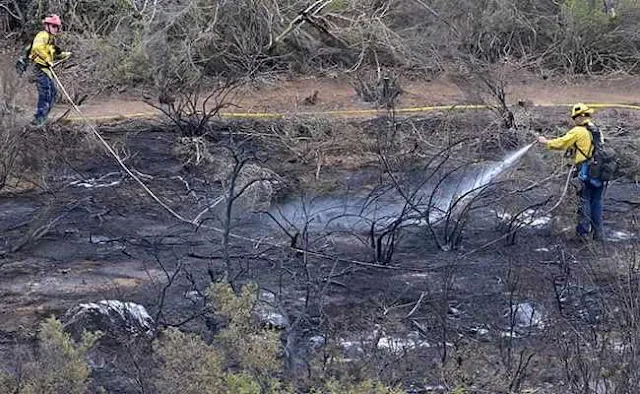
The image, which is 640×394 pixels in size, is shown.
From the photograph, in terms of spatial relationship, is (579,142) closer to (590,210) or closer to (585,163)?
(585,163)

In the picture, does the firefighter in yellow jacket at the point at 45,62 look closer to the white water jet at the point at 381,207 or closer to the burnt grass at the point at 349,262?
the burnt grass at the point at 349,262

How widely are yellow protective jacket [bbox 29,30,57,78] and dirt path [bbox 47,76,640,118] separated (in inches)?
63.0

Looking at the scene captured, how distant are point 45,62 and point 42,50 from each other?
0.15 meters

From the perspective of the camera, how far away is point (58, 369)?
6297 mm

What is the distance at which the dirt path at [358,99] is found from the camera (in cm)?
1521

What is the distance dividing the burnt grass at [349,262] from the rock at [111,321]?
0.59 feet

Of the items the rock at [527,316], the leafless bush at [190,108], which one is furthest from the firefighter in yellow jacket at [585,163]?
the leafless bush at [190,108]

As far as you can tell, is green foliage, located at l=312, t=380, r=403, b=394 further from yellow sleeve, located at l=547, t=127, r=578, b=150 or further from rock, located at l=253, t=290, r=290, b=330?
yellow sleeve, located at l=547, t=127, r=578, b=150

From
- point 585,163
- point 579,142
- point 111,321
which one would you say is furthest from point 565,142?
point 111,321

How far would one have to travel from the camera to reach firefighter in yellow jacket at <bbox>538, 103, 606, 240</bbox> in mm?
10273

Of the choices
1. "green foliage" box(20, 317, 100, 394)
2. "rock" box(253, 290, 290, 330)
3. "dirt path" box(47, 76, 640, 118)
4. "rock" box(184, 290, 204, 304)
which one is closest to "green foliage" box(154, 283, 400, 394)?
"green foliage" box(20, 317, 100, 394)

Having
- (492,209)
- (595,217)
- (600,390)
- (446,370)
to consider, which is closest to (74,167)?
(492,209)

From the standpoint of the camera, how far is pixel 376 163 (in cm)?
1350

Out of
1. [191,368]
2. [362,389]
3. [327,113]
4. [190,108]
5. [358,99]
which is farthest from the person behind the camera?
[358,99]
